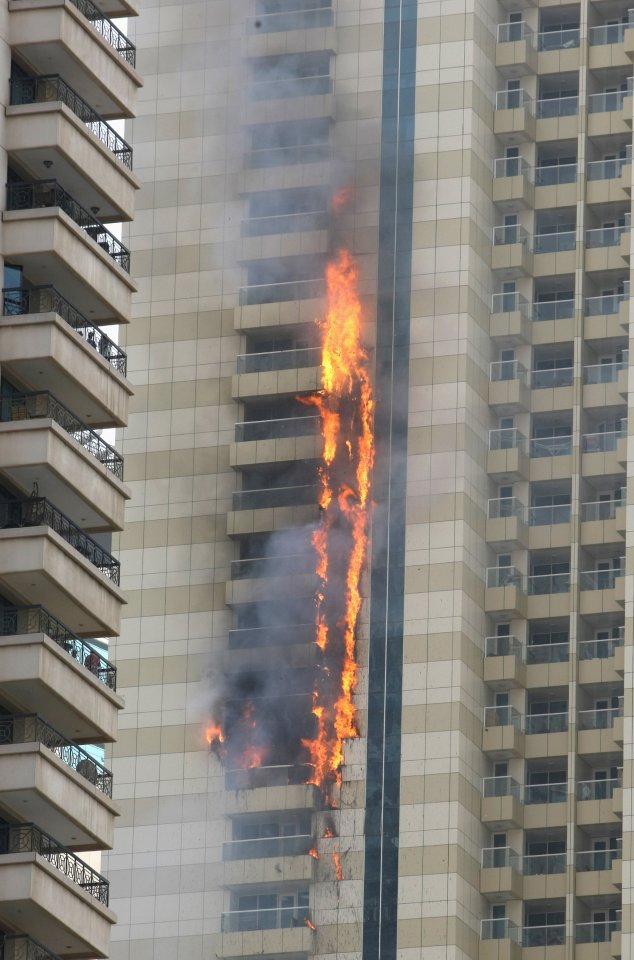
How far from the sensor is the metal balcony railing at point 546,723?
12444cm

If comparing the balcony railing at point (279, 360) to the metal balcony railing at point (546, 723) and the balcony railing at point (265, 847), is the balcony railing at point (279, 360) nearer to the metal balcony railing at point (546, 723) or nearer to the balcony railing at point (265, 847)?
the metal balcony railing at point (546, 723)

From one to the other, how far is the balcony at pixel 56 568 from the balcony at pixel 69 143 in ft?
26.9

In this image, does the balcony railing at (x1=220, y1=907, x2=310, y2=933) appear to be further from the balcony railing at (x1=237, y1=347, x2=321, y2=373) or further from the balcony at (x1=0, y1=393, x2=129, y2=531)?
the balcony at (x1=0, y1=393, x2=129, y2=531)

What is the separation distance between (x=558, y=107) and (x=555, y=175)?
273cm

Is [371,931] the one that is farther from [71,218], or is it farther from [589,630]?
[71,218]

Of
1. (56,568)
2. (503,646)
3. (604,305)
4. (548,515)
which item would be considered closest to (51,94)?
(56,568)

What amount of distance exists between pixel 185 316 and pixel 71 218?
4776 cm

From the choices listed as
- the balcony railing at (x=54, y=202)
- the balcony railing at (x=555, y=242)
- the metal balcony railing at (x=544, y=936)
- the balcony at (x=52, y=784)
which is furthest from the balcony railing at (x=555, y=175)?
the balcony at (x=52, y=784)

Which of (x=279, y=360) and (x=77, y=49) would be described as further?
(x=279, y=360)

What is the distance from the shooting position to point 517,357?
130 m

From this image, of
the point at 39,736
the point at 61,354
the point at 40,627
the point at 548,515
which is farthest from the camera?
the point at 548,515

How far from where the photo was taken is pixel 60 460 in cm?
8156

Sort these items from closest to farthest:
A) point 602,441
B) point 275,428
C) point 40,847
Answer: point 40,847
point 602,441
point 275,428

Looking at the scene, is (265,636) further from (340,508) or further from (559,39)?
(559,39)
